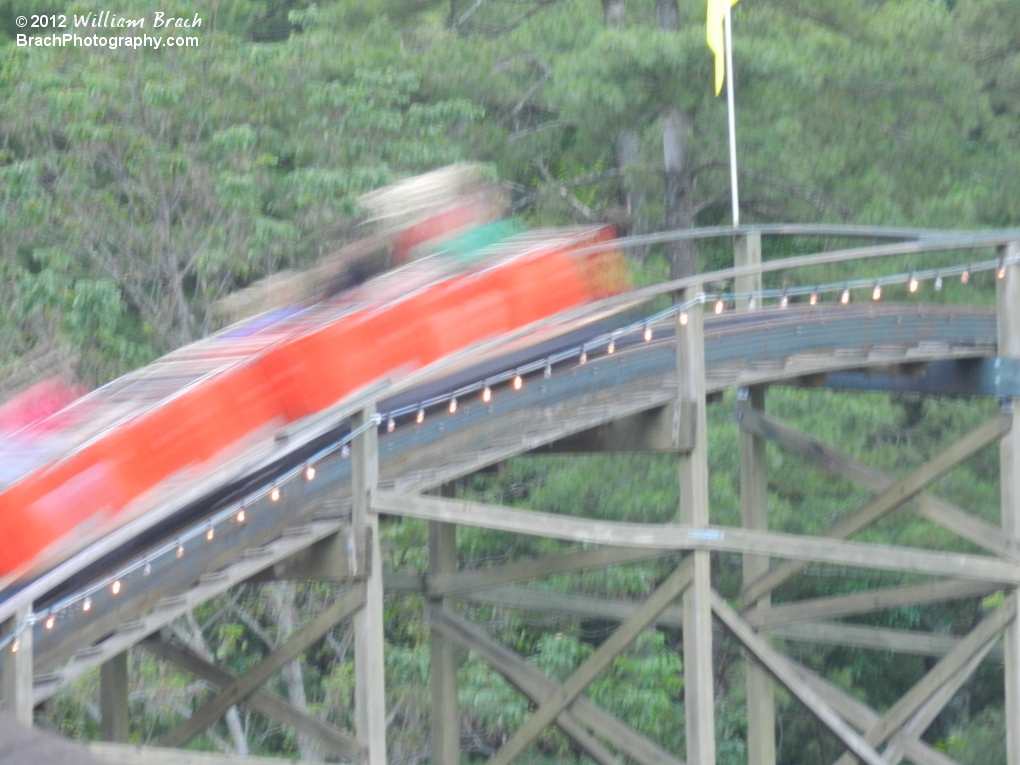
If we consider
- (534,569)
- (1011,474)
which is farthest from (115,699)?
(1011,474)

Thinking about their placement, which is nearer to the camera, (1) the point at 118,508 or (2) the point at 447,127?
(1) the point at 118,508

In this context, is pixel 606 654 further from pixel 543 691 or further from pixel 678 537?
pixel 543 691

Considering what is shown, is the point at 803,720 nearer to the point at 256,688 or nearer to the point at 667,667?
the point at 667,667

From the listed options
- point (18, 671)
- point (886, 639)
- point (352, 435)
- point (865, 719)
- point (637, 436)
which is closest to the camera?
point (18, 671)

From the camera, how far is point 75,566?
6043 mm

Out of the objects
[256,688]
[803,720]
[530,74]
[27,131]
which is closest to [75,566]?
[256,688]

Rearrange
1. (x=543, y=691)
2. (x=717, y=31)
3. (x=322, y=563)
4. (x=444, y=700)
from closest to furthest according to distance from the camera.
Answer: (x=322, y=563), (x=543, y=691), (x=444, y=700), (x=717, y=31)

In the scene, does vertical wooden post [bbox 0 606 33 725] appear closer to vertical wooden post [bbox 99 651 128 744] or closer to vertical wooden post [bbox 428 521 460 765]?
vertical wooden post [bbox 99 651 128 744]

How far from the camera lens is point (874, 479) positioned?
11.4m

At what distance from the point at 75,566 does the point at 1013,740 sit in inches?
267

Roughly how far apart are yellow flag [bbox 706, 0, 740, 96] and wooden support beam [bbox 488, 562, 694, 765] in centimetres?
565

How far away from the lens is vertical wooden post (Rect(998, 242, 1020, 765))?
10.4 metres

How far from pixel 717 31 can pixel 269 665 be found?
7154 mm

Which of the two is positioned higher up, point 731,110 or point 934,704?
point 731,110
